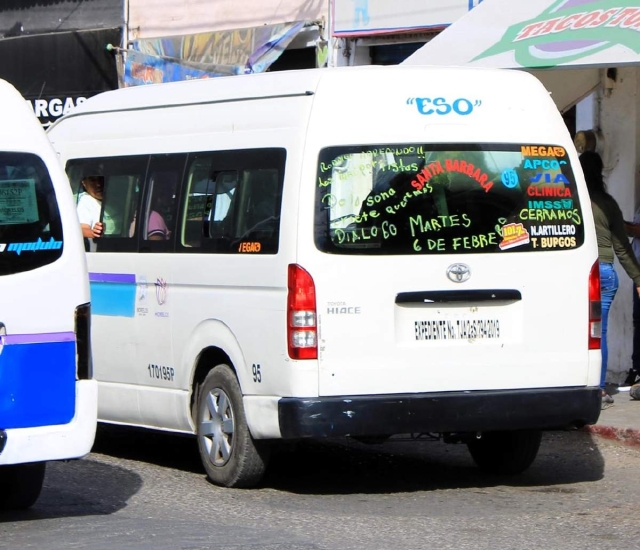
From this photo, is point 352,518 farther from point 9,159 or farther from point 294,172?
point 9,159

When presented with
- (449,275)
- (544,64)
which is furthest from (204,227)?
(544,64)

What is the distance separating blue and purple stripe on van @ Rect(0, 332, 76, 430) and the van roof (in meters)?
2.01

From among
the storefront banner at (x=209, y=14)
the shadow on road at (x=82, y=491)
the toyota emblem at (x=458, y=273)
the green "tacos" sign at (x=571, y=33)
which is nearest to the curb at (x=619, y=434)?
the green "tacos" sign at (x=571, y=33)

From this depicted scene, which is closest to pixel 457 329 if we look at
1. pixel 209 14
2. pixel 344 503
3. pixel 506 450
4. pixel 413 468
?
pixel 344 503

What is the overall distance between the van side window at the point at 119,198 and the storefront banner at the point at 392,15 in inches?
226

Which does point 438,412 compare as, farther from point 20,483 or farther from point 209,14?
point 209,14

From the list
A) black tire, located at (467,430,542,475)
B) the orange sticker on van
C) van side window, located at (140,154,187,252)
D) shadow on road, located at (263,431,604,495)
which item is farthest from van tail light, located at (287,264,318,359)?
black tire, located at (467,430,542,475)

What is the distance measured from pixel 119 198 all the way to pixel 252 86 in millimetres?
1450

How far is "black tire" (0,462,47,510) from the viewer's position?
7535 millimetres

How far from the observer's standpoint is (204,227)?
852cm

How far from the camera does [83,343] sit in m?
7.01

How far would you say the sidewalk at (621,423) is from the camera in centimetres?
1016

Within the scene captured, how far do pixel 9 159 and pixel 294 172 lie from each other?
155 centimetres

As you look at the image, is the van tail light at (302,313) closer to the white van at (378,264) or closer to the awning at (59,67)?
the white van at (378,264)
